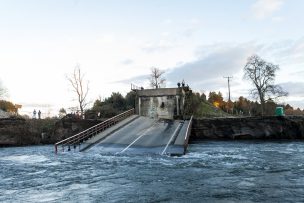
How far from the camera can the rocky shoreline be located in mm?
43406

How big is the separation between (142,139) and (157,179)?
15153 millimetres

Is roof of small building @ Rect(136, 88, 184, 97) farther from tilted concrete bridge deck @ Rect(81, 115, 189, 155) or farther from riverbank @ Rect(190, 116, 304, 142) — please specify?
tilted concrete bridge deck @ Rect(81, 115, 189, 155)

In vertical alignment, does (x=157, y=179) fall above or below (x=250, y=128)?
below

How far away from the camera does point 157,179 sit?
16328mm

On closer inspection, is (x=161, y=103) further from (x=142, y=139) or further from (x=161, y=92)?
(x=142, y=139)

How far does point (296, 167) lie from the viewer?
19234mm

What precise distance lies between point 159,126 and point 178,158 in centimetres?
1489

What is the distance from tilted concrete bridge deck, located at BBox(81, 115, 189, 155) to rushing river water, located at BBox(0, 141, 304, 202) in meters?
3.48

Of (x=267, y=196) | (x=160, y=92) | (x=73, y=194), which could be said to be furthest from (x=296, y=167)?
(x=160, y=92)

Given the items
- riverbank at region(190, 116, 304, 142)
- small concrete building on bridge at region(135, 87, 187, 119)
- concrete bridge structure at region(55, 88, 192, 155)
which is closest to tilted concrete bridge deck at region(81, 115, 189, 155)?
concrete bridge structure at region(55, 88, 192, 155)

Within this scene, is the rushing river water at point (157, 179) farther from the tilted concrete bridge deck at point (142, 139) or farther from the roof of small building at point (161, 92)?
the roof of small building at point (161, 92)

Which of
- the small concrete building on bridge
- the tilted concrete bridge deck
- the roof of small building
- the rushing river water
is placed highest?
the roof of small building

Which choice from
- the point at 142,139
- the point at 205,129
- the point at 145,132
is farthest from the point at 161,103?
Result: the point at 142,139

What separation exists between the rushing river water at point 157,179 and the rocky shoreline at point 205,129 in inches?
811
